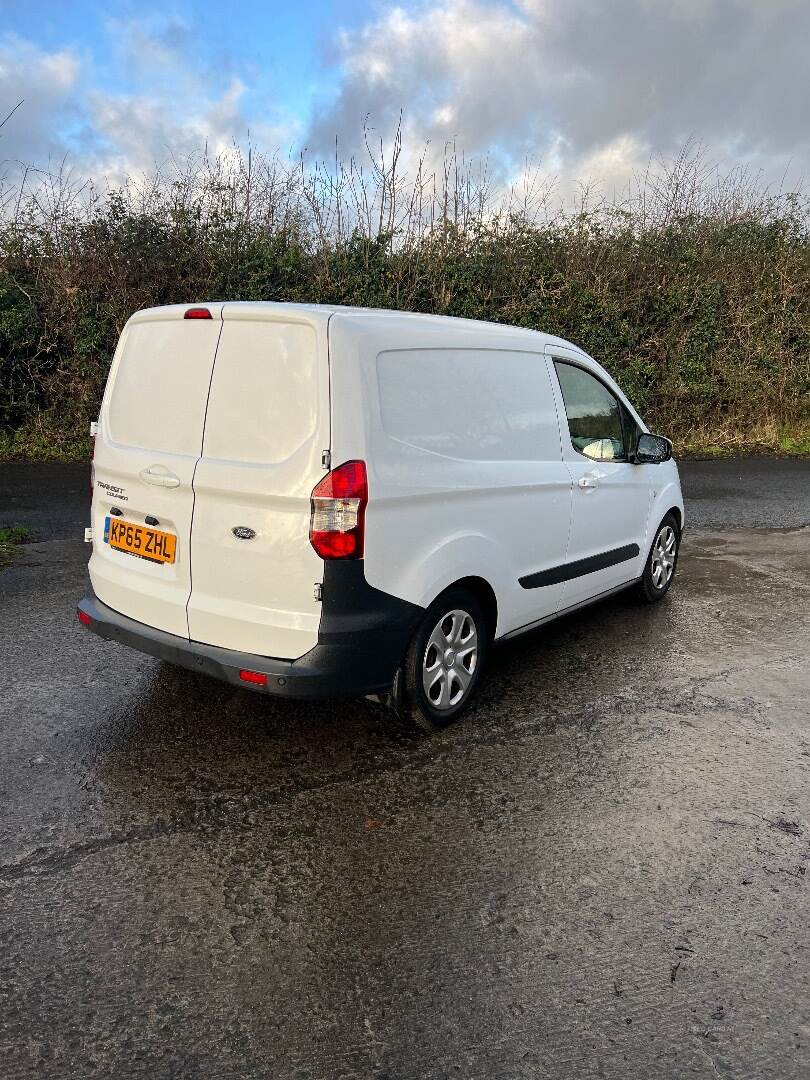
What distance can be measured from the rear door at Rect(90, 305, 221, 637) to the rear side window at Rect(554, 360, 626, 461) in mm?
2163

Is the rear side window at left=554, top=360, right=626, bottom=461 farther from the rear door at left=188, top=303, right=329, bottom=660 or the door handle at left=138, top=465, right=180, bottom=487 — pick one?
the door handle at left=138, top=465, right=180, bottom=487

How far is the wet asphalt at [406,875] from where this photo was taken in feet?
7.30

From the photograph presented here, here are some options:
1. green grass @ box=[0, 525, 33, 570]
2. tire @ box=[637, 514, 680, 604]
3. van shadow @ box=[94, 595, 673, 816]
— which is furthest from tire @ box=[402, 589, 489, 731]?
green grass @ box=[0, 525, 33, 570]

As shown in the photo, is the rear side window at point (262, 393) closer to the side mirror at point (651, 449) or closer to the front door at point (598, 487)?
the front door at point (598, 487)

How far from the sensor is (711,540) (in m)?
8.37

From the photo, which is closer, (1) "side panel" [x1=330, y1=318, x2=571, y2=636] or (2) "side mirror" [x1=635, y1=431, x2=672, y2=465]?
(1) "side panel" [x1=330, y1=318, x2=571, y2=636]

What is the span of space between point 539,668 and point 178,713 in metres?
2.05

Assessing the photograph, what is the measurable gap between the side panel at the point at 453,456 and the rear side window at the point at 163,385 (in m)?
0.70

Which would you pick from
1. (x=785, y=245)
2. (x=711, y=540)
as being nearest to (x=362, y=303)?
(x=711, y=540)

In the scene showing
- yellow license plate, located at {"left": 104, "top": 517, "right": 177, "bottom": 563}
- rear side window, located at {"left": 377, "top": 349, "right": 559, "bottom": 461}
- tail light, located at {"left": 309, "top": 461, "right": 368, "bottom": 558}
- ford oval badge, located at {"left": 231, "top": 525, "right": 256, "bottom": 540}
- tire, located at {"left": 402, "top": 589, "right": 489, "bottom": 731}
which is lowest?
tire, located at {"left": 402, "top": 589, "right": 489, "bottom": 731}

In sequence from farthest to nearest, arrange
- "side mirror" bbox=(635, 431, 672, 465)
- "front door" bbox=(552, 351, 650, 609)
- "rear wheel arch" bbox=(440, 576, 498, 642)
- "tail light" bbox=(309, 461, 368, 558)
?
"side mirror" bbox=(635, 431, 672, 465), "front door" bbox=(552, 351, 650, 609), "rear wheel arch" bbox=(440, 576, 498, 642), "tail light" bbox=(309, 461, 368, 558)

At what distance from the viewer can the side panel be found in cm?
344

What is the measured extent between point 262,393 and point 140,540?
97 cm

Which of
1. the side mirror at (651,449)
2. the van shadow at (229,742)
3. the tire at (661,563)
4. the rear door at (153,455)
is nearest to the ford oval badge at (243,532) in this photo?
the rear door at (153,455)
